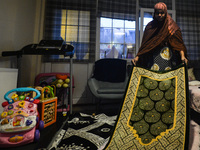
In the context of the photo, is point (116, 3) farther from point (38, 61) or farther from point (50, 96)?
point (50, 96)

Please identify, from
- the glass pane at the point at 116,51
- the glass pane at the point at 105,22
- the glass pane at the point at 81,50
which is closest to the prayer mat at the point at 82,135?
the glass pane at the point at 81,50

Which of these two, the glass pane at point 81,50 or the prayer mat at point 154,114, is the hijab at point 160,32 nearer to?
the prayer mat at point 154,114

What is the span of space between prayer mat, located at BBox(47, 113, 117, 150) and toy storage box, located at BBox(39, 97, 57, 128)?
0.20 metres

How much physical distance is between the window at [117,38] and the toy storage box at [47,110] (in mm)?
1774

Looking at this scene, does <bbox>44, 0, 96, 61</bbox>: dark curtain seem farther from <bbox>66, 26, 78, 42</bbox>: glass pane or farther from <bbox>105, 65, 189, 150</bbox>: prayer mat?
<bbox>105, 65, 189, 150</bbox>: prayer mat

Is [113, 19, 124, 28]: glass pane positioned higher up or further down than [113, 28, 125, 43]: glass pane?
higher up

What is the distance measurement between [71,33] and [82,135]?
2.28 metres

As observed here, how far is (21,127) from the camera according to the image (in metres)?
0.93

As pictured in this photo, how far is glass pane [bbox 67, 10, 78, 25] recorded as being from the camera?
271 cm

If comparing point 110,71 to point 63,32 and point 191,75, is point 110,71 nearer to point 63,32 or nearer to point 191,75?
point 63,32

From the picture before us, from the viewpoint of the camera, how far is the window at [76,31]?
2.69 m

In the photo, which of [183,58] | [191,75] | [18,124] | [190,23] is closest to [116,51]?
[191,75]

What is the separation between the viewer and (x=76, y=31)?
2.73 metres

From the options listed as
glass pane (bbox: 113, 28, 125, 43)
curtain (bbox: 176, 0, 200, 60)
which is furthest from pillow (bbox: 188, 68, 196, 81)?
glass pane (bbox: 113, 28, 125, 43)
